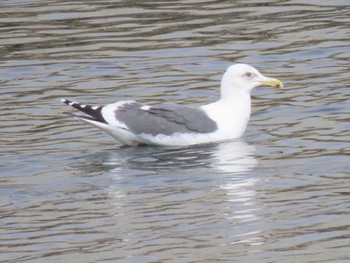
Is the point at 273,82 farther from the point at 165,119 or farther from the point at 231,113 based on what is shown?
the point at 165,119

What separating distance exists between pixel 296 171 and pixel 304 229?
2.08m

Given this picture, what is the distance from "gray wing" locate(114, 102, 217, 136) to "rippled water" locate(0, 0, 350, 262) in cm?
22

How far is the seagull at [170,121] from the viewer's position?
1334cm

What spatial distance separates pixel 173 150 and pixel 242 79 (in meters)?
1.29

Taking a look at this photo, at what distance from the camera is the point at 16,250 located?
375 inches

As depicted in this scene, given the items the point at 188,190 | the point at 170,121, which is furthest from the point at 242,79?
the point at 188,190

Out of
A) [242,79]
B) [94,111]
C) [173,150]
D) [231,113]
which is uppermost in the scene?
[242,79]

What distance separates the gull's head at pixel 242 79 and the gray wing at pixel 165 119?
563 mm

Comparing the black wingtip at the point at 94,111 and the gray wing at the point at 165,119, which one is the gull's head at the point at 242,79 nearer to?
the gray wing at the point at 165,119

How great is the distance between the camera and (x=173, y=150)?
43.5 feet

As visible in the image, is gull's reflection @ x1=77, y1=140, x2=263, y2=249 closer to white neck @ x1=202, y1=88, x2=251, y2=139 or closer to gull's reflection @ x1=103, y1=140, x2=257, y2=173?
gull's reflection @ x1=103, y1=140, x2=257, y2=173

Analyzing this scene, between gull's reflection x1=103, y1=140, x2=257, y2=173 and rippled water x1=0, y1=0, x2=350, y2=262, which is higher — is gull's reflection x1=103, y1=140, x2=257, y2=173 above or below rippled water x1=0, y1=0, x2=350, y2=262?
below

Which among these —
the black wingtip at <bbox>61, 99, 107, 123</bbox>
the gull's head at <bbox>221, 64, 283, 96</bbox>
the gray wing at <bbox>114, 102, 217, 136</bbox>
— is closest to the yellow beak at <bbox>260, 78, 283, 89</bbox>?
the gull's head at <bbox>221, 64, 283, 96</bbox>

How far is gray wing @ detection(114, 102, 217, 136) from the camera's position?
525 inches
